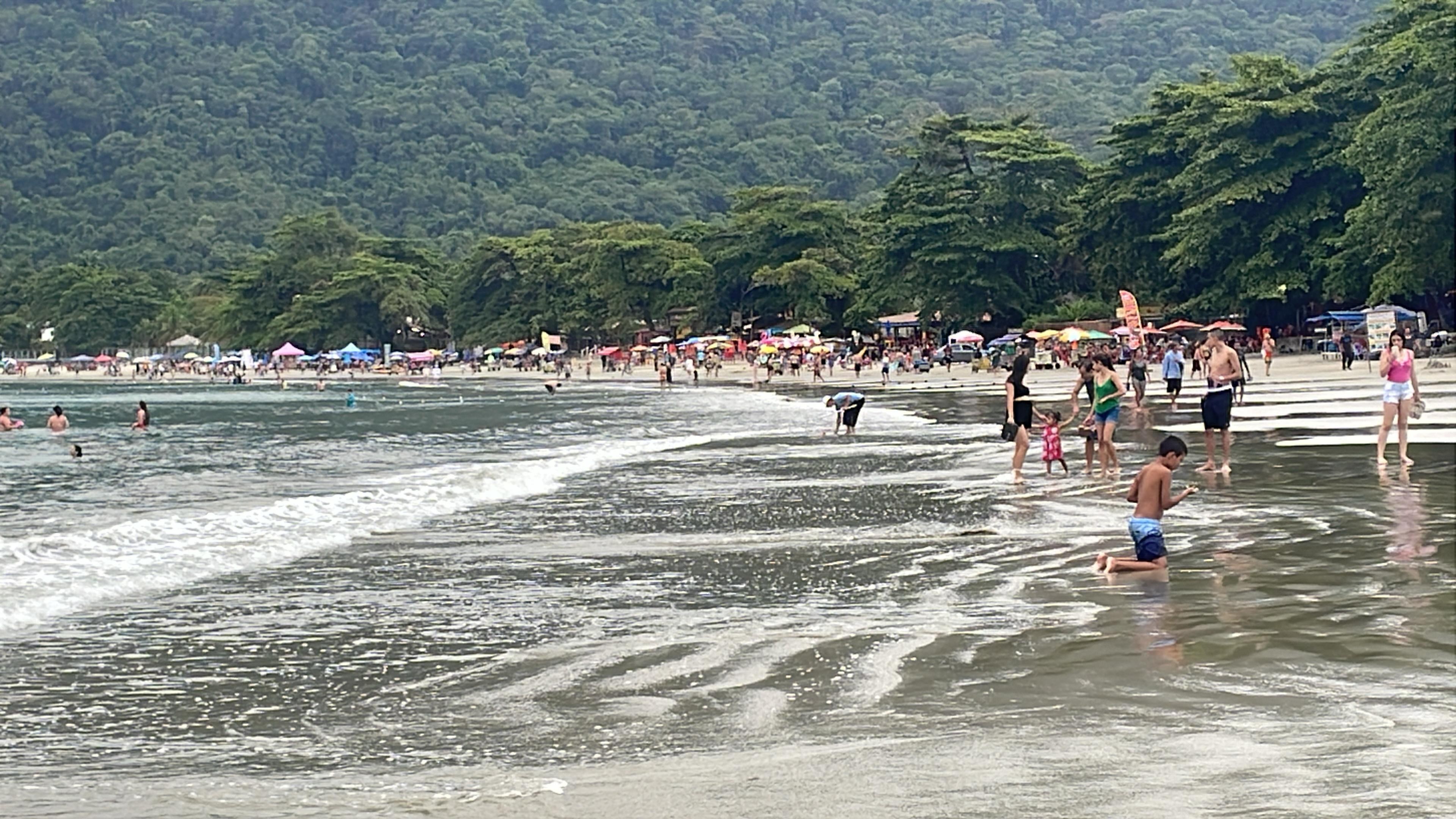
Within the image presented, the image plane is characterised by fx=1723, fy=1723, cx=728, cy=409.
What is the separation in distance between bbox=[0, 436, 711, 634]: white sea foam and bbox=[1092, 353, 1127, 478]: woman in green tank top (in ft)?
18.7

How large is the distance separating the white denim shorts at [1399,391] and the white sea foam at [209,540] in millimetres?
8287

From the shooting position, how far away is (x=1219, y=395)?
1546 cm

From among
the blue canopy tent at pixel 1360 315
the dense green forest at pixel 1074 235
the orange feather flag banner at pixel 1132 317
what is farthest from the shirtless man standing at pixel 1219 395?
the dense green forest at pixel 1074 235

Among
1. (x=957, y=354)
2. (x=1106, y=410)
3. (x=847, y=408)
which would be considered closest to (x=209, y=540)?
(x=1106, y=410)

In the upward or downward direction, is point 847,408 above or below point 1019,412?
below

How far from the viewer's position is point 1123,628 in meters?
8.03

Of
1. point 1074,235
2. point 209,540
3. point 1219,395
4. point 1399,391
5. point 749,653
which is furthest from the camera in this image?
point 1074,235

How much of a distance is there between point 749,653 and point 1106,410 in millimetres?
8957

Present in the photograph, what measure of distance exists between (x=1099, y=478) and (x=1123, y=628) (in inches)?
313

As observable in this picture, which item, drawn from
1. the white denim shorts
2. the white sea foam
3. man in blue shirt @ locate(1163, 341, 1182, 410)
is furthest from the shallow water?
man in blue shirt @ locate(1163, 341, 1182, 410)

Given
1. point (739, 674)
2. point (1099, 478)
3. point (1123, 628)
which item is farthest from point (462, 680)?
point (1099, 478)

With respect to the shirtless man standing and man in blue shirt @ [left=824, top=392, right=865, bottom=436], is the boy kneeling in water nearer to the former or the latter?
the shirtless man standing

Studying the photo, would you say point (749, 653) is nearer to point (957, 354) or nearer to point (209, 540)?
point (209, 540)

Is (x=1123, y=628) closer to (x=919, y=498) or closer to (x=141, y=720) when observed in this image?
(x=141, y=720)
